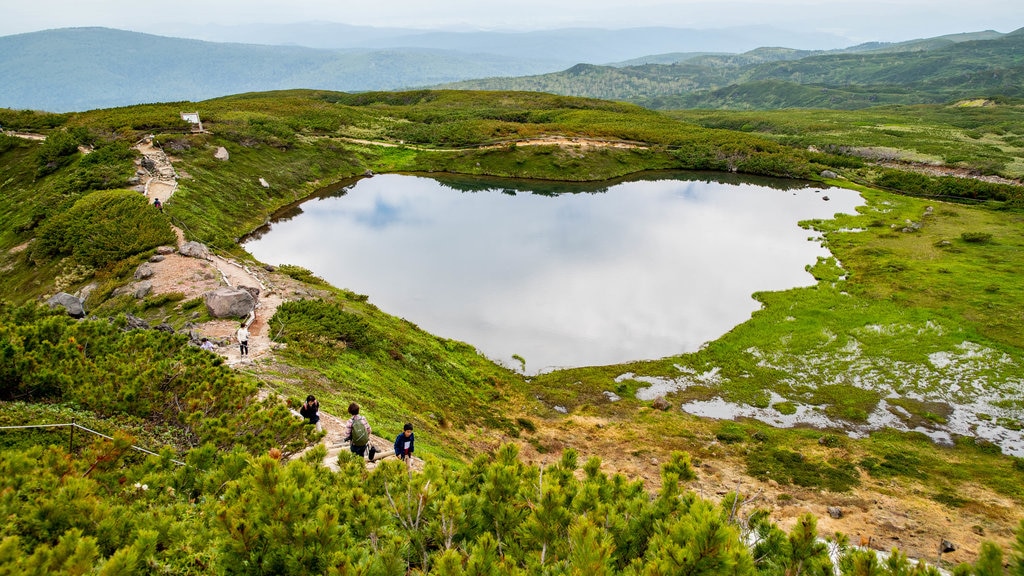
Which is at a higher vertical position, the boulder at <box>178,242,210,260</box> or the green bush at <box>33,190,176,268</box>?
the green bush at <box>33,190,176,268</box>

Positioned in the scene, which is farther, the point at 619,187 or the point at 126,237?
the point at 619,187

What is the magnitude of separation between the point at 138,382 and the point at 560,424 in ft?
48.7

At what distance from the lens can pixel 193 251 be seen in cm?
2800

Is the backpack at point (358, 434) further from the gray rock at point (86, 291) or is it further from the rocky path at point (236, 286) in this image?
the gray rock at point (86, 291)

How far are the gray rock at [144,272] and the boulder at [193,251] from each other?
2562mm

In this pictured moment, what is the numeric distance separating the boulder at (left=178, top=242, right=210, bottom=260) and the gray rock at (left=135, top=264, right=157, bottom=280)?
8.41 ft

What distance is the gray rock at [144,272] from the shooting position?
25.0 meters

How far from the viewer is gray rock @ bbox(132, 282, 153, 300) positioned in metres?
23.1

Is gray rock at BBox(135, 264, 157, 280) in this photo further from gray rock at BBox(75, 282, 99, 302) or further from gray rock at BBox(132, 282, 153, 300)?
gray rock at BBox(75, 282, 99, 302)

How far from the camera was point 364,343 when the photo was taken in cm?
2181

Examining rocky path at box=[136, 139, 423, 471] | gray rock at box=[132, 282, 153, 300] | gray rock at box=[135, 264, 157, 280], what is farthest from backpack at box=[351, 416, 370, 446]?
gray rock at box=[135, 264, 157, 280]

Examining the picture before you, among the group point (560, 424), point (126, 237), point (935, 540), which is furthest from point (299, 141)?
point (935, 540)

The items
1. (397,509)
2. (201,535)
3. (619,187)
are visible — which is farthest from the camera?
(619,187)

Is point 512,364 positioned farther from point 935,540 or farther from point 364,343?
point 935,540
